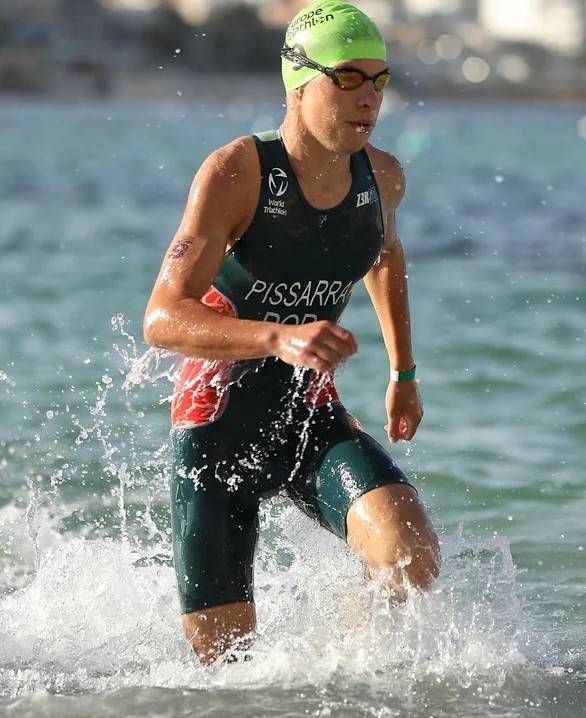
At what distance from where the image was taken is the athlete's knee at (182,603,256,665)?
181 inches

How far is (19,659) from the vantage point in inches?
205

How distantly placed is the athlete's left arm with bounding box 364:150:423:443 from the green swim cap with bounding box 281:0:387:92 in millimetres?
468

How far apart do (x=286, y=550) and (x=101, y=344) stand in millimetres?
6725

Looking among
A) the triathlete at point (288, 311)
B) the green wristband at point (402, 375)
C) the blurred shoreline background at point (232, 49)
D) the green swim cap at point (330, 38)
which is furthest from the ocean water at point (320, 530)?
the blurred shoreline background at point (232, 49)

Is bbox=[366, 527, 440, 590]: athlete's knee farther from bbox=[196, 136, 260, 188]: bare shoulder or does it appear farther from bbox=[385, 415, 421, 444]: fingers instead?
bbox=[196, 136, 260, 188]: bare shoulder

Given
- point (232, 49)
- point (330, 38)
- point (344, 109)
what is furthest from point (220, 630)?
point (232, 49)

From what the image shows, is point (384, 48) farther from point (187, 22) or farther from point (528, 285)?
point (187, 22)

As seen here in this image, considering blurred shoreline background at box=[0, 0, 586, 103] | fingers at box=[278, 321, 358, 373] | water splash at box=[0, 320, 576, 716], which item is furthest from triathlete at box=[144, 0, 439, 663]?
blurred shoreline background at box=[0, 0, 586, 103]

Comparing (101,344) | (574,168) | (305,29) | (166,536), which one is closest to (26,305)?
(101,344)

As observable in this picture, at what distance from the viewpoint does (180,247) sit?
423 centimetres

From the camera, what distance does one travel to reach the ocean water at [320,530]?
15.3ft

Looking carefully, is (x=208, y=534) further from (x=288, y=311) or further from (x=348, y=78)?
(x=348, y=78)

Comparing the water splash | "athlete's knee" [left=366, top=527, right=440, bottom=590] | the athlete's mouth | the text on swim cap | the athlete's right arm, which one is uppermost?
the text on swim cap

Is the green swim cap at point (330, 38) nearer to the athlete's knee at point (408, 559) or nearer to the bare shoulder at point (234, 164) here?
the bare shoulder at point (234, 164)
